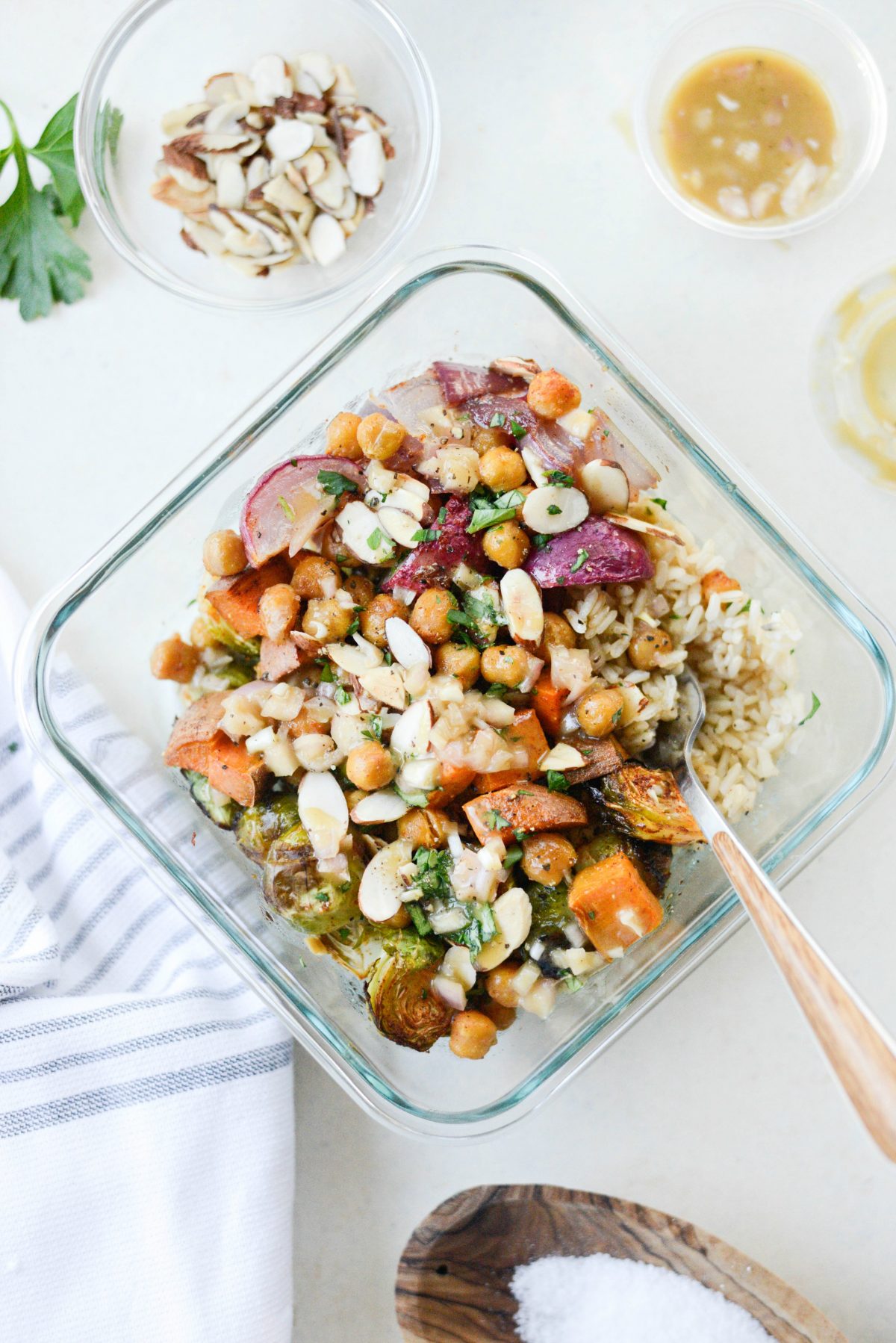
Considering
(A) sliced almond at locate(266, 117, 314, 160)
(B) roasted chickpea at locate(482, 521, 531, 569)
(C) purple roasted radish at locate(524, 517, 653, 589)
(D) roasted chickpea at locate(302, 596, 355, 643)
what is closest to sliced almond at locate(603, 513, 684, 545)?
(C) purple roasted radish at locate(524, 517, 653, 589)

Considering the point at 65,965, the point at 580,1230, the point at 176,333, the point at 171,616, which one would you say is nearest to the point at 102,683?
the point at 171,616

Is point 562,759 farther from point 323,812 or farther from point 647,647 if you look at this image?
point 323,812

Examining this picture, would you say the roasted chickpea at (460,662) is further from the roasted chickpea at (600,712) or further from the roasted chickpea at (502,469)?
the roasted chickpea at (502,469)

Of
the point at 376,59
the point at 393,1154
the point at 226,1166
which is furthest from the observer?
the point at 376,59

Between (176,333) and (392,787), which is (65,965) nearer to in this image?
(392,787)

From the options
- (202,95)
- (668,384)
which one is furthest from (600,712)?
(202,95)

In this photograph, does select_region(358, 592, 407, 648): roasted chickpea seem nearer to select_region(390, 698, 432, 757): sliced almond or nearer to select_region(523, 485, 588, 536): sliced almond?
select_region(390, 698, 432, 757): sliced almond
